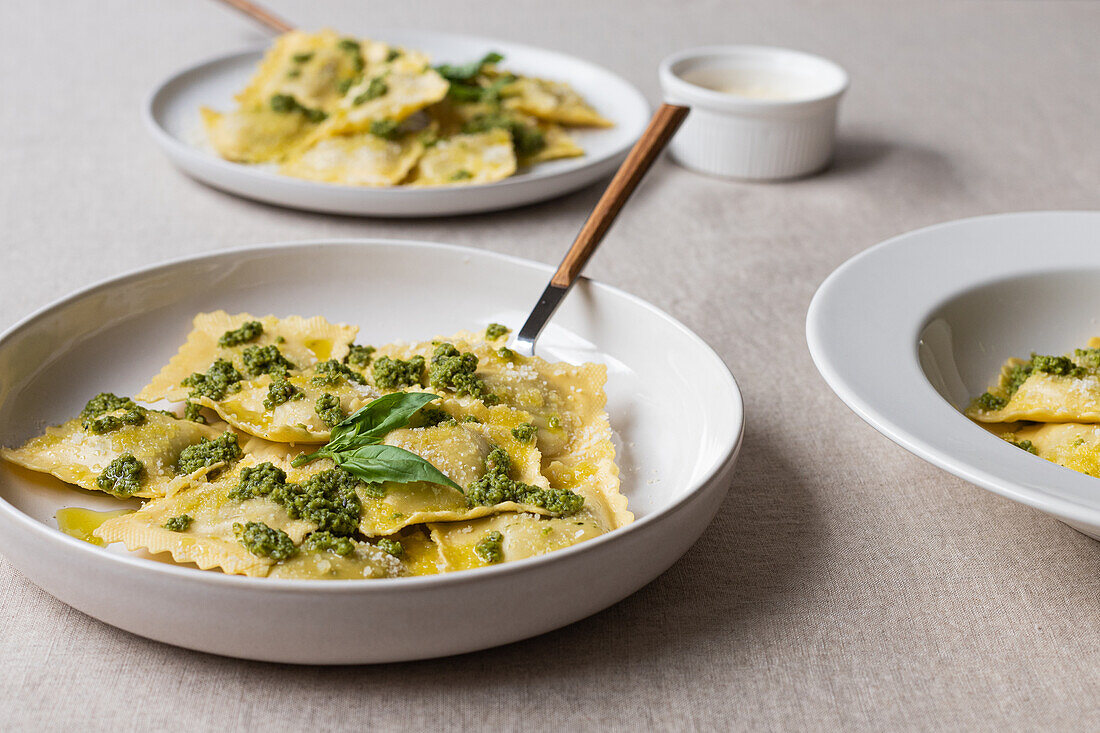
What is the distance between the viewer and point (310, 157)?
285 cm

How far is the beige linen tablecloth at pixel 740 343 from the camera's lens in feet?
4.42

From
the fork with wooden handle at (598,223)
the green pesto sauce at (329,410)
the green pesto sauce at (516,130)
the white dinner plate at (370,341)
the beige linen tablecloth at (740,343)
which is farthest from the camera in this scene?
the green pesto sauce at (516,130)

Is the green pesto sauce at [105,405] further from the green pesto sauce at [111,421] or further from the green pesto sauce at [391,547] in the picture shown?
the green pesto sauce at [391,547]

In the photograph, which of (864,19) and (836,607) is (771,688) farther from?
(864,19)

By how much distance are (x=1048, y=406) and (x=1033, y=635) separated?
405 mm

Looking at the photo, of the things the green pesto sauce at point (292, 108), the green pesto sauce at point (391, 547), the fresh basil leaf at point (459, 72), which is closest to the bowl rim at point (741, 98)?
the fresh basil leaf at point (459, 72)

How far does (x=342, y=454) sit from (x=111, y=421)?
0.42 metres

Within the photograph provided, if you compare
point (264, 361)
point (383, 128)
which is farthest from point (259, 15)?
point (264, 361)

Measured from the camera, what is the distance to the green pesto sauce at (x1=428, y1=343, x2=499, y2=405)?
176 cm

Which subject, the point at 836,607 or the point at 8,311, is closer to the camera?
the point at 836,607

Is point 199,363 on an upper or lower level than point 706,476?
lower

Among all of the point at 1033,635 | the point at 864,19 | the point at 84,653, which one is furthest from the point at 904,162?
the point at 84,653

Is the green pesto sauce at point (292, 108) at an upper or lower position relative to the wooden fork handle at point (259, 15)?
upper

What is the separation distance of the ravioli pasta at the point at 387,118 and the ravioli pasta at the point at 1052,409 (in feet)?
4.82
